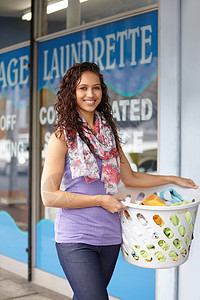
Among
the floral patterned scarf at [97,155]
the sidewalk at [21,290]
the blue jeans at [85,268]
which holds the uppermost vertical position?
the floral patterned scarf at [97,155]

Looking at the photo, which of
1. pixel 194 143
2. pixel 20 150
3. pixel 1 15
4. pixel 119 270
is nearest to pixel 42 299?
pixel 119 270

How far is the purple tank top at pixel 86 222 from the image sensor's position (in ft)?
7.84

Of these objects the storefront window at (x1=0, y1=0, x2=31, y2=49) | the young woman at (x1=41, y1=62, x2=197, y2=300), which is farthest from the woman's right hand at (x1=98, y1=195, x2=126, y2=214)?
the storefront window at (x1=0, y1=0, x2=31, y2=49)

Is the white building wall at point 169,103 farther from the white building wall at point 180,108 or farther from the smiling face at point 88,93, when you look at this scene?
the smiling face at point 88,93

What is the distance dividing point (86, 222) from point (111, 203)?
0.58 ft

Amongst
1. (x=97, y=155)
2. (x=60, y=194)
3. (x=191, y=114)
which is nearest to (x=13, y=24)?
(x=191, y=114)

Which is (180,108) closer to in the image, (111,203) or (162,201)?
(162,201)

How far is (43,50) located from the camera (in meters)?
5.09

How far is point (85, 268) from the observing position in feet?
7.56

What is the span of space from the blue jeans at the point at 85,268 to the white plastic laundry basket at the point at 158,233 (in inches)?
7.0

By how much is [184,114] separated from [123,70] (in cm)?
84

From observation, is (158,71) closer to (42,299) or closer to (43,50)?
(43,50)

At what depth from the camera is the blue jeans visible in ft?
7.52

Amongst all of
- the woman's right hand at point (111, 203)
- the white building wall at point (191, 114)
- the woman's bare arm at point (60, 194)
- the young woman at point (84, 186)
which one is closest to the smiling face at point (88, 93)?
the young woman at point (84, 186)
